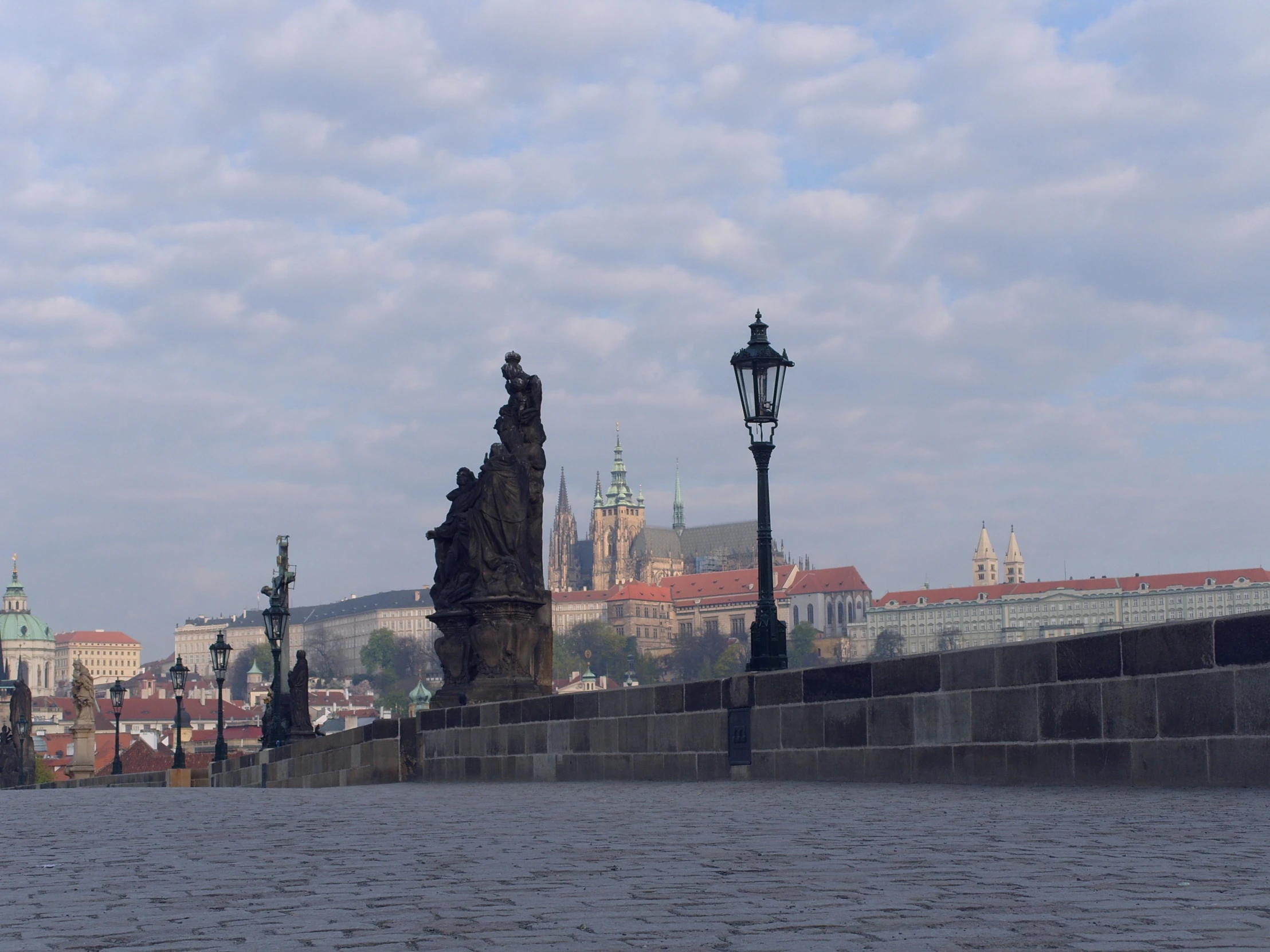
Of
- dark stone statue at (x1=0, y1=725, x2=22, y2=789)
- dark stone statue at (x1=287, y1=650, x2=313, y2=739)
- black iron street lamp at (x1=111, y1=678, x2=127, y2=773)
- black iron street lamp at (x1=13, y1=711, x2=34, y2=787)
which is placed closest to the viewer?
dark stone statue at (x1=287, y1=650, x2=313, y2=739)

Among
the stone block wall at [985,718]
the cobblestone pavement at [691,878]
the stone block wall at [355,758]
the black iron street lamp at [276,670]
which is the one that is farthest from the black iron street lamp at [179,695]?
the cobblestone pavement at [691,878]

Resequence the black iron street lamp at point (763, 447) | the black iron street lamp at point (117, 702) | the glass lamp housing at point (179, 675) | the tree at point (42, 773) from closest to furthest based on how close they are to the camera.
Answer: the black iron street lamp at point (763, 447) → the glass lamp housing at point (179, 675) → the black iron street lamp at point (117, 702) → the tree at point (42, 773)

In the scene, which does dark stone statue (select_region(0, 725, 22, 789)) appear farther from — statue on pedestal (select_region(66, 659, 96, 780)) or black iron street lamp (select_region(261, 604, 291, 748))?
black iron street lamp (select_region(261, 604, 291, 748))

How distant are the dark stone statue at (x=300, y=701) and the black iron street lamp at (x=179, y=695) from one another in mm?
6814

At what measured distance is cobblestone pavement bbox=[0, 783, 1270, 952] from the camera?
397cm

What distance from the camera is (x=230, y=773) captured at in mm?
29812

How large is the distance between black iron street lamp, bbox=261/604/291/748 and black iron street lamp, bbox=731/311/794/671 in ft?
54.1

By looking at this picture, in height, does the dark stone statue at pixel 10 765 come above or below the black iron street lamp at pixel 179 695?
Result: below

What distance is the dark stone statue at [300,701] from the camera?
94.4 ft

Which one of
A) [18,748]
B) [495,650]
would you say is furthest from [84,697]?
[495,650]

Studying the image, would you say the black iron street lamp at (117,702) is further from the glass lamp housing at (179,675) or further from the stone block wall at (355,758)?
the stone block wall at (355,758)

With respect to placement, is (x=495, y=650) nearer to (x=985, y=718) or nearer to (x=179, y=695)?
(x=985, y=718)

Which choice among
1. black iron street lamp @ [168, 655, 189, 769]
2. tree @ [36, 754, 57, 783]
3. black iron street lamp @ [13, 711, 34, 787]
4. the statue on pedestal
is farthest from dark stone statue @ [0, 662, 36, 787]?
tree @ [36, 754, 57, 783]

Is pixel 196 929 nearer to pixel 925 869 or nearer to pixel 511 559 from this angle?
pixel 925 869
